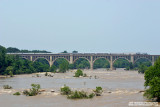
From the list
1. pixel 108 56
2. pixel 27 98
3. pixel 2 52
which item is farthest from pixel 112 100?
pixel 108 56

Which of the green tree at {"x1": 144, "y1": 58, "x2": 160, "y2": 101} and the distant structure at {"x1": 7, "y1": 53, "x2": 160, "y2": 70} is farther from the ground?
the distant structure at {"x1": 7, "y1": 53, "x2": 160, "y2": 70}

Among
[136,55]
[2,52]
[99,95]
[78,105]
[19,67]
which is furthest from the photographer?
[136,55]

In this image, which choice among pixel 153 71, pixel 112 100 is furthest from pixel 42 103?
pixel 153 71

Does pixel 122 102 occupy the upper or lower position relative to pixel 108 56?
lower

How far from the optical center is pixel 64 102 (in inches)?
1200

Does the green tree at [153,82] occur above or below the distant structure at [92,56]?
below

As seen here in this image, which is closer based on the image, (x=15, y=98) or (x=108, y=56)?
(x=15, y=98)

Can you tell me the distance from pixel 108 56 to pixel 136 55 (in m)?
10.8

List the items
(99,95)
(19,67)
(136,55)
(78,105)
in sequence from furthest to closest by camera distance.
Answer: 1. (136,55)
2. (19,67)
3. (99,95)
4. (78,105)

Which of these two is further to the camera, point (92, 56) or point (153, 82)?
point (92, 56)

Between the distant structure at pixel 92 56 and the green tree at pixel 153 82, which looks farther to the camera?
the distant structure at pixel 92 56

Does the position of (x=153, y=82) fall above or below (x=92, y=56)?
below

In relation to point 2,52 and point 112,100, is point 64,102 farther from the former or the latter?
point 2,52

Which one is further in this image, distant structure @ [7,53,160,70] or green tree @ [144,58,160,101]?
distant structure @ [7,53,160,70]
